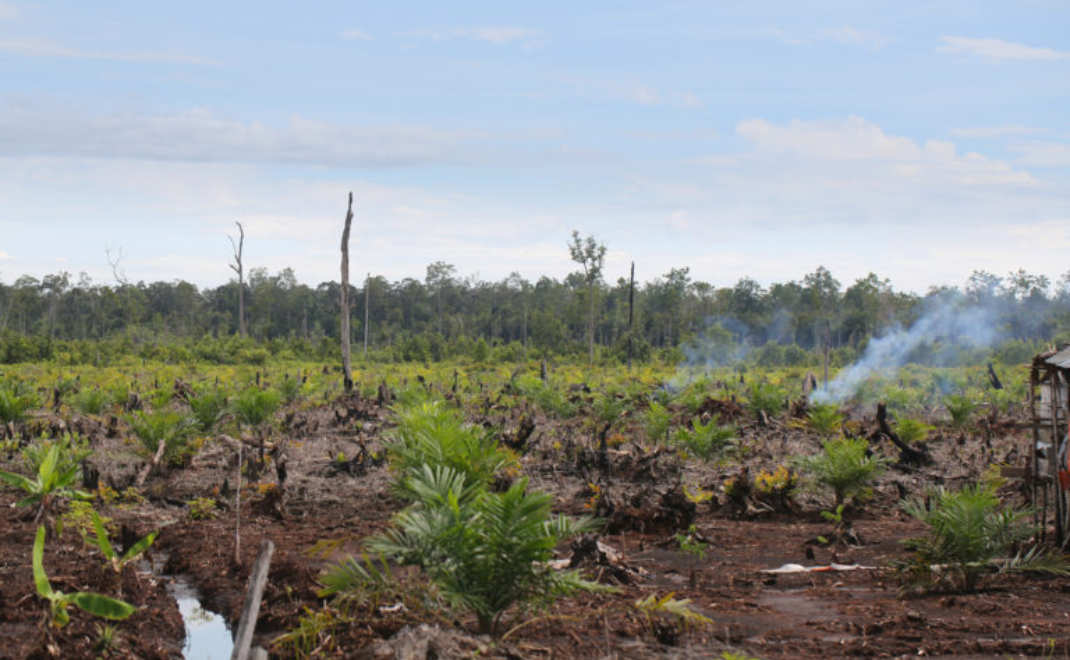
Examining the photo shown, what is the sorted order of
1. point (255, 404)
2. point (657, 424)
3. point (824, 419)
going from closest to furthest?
point (255, 404) → point (657, 424) → point (824, 419)

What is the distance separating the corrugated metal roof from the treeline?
112 ft

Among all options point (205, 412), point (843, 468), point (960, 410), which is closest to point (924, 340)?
point (960, 410)

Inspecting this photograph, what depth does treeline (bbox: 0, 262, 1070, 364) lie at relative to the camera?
1800 inches

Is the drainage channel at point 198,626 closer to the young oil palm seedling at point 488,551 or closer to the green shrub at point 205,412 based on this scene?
the young oil palm seedling at point 488,551

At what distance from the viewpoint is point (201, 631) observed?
761 cm

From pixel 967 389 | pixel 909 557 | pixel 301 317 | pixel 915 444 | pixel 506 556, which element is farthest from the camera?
pixel 301 317

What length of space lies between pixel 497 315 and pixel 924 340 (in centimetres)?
3381

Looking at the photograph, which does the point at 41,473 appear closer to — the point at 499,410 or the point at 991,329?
the point at 499,410

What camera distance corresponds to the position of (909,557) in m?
8.91

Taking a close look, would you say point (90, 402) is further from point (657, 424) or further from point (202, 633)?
point (202, 633)

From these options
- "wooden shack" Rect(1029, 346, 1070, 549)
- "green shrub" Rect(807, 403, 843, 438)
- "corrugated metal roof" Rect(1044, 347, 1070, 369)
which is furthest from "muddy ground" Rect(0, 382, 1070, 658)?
"corrugated metal roof" Rect(1044, 347, 1070, 369)

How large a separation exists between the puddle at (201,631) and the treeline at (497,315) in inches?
1257

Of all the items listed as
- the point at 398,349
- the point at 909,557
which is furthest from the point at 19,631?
the point at 398,349

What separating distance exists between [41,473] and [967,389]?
79.6 feet
